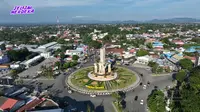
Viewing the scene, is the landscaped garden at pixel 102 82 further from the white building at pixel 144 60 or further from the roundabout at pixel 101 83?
the white building at pixel 144 60

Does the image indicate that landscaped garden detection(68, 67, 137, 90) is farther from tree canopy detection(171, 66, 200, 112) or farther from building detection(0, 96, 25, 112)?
building detection(0, 96, 25, 112)

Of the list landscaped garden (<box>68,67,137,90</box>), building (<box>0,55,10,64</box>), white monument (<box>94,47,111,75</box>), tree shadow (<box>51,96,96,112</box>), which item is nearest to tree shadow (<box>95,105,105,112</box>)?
tree shadow (<box>51,96,96,112</box>)

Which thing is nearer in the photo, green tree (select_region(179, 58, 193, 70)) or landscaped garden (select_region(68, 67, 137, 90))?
landscaped garden (select_region(68, 67, 137, 90))

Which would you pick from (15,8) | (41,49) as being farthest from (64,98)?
(41,49)

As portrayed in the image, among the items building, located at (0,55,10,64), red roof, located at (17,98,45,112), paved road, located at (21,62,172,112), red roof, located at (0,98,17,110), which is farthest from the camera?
building, located at (0,55,10,64)

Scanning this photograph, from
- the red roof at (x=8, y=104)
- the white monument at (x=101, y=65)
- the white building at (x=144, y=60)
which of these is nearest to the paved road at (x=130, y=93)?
the white building at (x=144, y=60)

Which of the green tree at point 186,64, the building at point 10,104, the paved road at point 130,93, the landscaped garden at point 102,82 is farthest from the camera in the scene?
the green tree at point 186,64

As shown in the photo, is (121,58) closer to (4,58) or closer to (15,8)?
(4,58)
